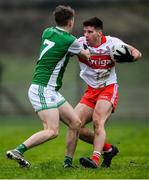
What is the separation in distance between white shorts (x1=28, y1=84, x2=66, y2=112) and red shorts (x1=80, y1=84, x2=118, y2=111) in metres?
0.95

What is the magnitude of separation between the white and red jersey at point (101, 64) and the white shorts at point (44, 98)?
1.05 meters

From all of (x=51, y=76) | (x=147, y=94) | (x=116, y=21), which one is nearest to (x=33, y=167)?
(x=51, y=76)

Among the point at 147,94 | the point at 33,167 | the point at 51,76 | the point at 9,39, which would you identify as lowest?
the point at 9,39

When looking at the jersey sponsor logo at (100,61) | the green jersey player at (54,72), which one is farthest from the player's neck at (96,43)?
the green jersey player at (54,72)

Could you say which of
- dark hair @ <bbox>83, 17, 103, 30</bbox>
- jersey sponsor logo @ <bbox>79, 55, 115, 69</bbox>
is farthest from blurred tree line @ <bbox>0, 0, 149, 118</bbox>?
dark hair @ <bbox>83, 17, 103, 30</bbox>

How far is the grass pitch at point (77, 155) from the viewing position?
13.8 meters

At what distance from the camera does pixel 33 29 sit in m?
51.9

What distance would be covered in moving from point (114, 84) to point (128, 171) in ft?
6.21

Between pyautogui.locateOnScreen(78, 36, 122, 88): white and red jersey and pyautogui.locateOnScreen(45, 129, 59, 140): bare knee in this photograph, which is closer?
pyautogui.locateOnScreen(45, 129, 59, 140): bare knee

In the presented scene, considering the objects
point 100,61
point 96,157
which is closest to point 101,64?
point 100,61

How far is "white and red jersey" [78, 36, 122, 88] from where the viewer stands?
15.7 metres

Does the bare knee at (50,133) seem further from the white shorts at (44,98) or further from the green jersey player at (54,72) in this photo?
the white shorts at (44,98)

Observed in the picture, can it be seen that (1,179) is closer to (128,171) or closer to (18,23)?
(128,171)

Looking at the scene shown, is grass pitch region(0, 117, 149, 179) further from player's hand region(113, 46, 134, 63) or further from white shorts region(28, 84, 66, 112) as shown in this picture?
player's hand region(113, 46, 134, 63)
